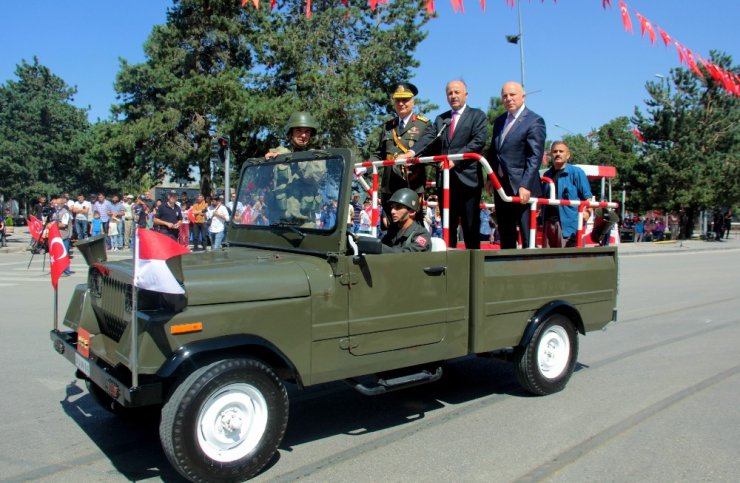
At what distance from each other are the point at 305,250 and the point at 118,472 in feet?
5.83

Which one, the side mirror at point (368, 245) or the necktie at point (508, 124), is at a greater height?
the necktie at point (508, 124)

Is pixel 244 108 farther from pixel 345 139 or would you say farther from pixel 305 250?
pixel 305 250

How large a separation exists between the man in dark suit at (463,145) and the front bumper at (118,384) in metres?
3.06

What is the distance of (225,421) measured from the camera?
3438mm

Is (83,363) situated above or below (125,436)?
above

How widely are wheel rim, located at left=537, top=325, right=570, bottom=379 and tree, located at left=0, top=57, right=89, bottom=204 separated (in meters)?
53.3

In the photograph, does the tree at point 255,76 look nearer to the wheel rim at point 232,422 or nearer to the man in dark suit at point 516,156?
the man in dark suit at point 516,156

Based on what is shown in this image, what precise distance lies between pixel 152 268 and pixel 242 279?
56cm

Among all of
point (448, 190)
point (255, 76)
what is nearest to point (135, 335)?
point (448, 190)

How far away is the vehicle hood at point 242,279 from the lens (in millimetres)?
3410

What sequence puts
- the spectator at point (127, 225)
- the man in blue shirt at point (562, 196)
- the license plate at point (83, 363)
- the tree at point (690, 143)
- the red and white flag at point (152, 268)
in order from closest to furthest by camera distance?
1. the red and white flag at point (152, 268)
2. the license plate at point (83, 363)
3. the man in blue shirt at point (562, 196)
4. the spectator at point (127, 225)
5. the tree at point (690, 143)

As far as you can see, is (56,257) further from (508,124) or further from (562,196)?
(562,196)

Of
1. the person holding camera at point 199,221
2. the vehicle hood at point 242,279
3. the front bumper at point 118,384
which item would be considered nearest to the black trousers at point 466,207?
the vehicle hood at point 242,279

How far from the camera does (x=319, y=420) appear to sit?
463 centimetres
